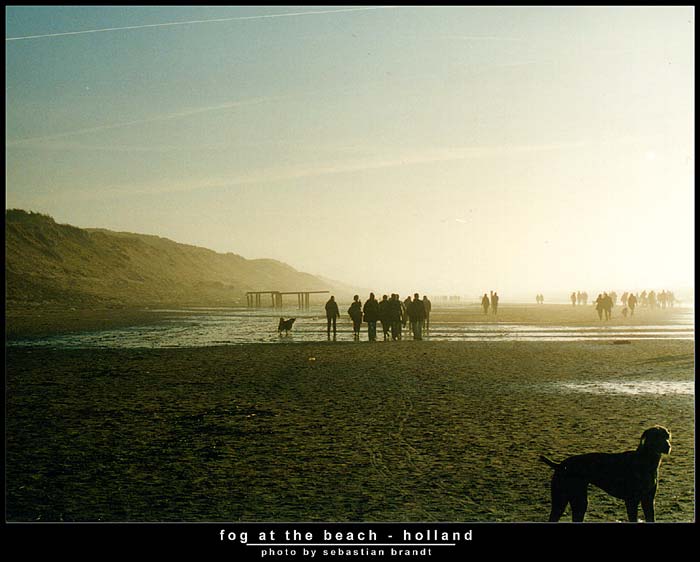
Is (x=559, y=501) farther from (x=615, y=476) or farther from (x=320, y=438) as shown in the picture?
(x=320, y=438)

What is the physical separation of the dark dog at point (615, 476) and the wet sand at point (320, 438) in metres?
0.56

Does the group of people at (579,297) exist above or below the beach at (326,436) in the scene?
above

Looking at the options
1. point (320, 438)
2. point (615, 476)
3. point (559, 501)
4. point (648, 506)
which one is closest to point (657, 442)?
point (615, 476)

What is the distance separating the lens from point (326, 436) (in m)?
8.80

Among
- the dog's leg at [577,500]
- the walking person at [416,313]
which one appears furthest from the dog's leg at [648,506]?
the walking person at [416,313]

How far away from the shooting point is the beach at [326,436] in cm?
605

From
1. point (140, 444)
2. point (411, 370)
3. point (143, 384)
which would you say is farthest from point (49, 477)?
point (411, 370)

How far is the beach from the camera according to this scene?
6.05m

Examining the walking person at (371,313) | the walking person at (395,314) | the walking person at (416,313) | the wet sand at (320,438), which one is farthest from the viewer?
the walking person at (416,313)

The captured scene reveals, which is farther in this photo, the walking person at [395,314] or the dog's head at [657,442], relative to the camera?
the walking person at [395,314]

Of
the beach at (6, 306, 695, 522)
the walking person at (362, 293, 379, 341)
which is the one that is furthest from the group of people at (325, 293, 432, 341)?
the beach at (6, 306, 695, 522)

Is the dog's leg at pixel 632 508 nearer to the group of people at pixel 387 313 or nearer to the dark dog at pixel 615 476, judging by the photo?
the dark dog at pixel 615 476

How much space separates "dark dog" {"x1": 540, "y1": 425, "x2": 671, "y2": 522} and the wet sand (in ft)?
1.85
